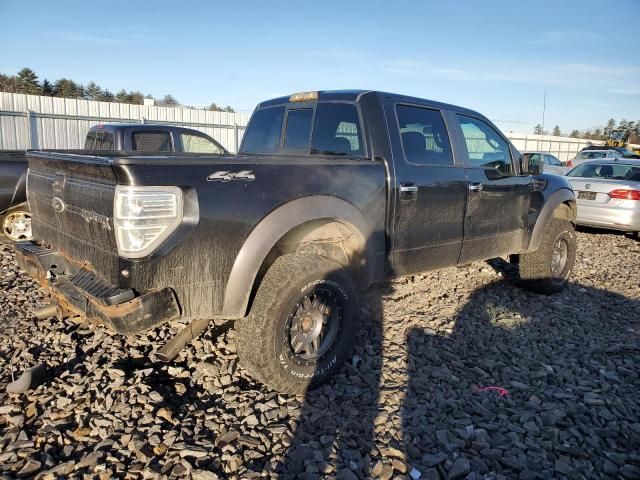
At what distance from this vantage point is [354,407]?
118 inches

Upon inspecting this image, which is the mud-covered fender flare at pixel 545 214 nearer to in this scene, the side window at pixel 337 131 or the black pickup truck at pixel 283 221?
the black pickup truck at pixel 283 221

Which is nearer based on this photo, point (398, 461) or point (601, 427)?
point (398, 461)

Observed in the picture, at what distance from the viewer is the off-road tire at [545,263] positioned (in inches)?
208

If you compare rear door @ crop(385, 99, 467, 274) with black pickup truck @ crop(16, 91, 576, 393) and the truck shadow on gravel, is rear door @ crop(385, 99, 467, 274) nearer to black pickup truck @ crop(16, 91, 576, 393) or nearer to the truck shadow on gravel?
black pickup truck @ crop(16, 91, 576, 393)

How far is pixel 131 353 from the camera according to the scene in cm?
350

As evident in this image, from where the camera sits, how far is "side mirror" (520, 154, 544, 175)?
15.8 feet

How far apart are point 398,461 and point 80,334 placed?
262 centimetres

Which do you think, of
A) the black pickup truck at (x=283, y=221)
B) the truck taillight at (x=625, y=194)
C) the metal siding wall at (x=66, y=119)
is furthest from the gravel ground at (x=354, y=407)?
the metal siding wall at (x=66, y=119)

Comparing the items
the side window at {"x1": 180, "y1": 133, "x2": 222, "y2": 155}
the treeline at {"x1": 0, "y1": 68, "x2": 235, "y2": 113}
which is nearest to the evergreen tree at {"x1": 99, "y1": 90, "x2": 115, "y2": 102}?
the treeline at {"x1": 0, "y1": 68, "x2": 235, "y2": 113}

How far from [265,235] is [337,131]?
4.79ft

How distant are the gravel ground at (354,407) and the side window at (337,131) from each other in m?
1.58

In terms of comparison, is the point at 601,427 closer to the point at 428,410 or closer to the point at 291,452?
the point at 428,410

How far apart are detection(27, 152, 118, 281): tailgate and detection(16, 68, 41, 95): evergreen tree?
47.0 metres

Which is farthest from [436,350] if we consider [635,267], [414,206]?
[635,267]
